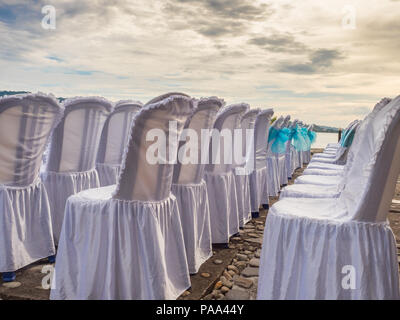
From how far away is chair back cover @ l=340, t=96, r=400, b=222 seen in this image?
5.68 feet

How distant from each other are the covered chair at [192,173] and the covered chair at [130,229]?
487 mm

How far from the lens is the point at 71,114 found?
2984 millimetres

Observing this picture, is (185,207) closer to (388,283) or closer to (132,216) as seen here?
(132,216)

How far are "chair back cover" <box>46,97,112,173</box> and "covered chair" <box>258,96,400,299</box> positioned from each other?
176cm

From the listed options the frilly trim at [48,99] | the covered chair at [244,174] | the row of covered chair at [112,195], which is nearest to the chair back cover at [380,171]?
the row of covered chair at [112,195]

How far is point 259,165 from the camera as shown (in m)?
4.64

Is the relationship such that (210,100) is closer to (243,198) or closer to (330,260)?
(330,260)

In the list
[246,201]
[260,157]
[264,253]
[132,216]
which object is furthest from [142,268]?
[260,157]

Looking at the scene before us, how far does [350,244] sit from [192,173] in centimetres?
128

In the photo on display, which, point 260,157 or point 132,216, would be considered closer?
point 132,216

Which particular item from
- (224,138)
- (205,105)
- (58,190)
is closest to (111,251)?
(205,105)

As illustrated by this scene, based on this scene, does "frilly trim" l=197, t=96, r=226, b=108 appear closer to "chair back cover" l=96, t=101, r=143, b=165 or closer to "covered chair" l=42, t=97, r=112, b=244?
"covered chair" l=42, t=97, r=112, b=244

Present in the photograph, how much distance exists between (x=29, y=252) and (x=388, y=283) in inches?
90.2

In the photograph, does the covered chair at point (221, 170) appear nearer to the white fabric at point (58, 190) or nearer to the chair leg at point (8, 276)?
the white fabric at point (58, 190)
